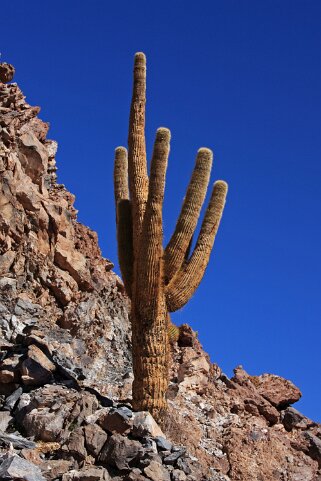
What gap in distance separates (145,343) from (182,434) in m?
1.92

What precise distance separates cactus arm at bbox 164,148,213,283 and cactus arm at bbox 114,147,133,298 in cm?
100

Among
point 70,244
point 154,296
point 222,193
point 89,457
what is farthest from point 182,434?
point 70,244

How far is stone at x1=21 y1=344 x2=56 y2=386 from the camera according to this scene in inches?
393

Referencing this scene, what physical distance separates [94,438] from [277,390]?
290 inches

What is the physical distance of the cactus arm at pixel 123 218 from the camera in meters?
11.4

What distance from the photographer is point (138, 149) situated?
443 inches

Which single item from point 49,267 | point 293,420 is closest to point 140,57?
point 49,267

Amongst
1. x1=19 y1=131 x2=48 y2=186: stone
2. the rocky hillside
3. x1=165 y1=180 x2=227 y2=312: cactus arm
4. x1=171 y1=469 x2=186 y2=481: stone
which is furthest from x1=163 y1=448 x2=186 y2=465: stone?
x1=19 y1=131 x2=48 y2=186: stone

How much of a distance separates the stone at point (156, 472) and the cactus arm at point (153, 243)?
114 inches

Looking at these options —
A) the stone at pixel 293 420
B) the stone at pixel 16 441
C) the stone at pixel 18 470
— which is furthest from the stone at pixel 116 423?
the stone at pixel 293 420

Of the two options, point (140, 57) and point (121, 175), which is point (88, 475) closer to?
point (121, 175)

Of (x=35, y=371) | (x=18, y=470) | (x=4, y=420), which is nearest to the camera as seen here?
(x=18, y=470)

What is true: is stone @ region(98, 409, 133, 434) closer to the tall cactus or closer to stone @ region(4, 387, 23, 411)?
the tall cactus

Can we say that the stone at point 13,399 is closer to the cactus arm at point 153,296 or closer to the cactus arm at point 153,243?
the cactus arm at point 153,296
